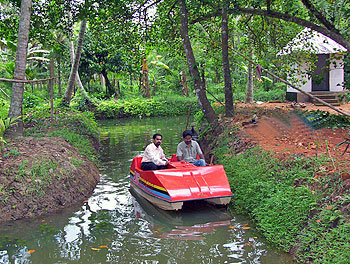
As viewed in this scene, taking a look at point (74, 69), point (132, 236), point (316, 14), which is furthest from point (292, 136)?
point (74, 69)

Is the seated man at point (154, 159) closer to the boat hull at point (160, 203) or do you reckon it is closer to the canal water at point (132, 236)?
the boat hull at point (160, 203)

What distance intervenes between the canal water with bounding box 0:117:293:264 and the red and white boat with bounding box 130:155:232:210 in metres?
0.41

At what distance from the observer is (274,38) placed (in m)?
16.0

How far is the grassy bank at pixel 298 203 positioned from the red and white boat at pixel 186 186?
635 millimetres

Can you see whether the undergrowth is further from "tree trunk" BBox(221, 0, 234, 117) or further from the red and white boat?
"tree trunk" BBox(221, 0, 234, 117)

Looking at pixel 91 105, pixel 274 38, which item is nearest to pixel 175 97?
pixel 91 105

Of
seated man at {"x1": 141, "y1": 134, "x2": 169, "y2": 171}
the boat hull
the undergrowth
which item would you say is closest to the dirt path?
seated man at {"x1": 141, "y1": 134, "x2": 169, "y2": 171}

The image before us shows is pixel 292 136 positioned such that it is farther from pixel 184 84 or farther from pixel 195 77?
pixel 184 84

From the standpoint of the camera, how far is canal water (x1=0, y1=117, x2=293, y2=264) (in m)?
6.57

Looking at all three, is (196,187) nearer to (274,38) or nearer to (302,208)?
(302,208)

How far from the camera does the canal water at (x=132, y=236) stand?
21.5ft

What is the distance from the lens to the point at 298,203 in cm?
703

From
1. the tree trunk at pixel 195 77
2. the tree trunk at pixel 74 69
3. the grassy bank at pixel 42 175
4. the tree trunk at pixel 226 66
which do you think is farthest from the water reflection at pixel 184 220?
the tree trunk at pixel 74 69

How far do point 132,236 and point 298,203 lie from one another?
3138mm
